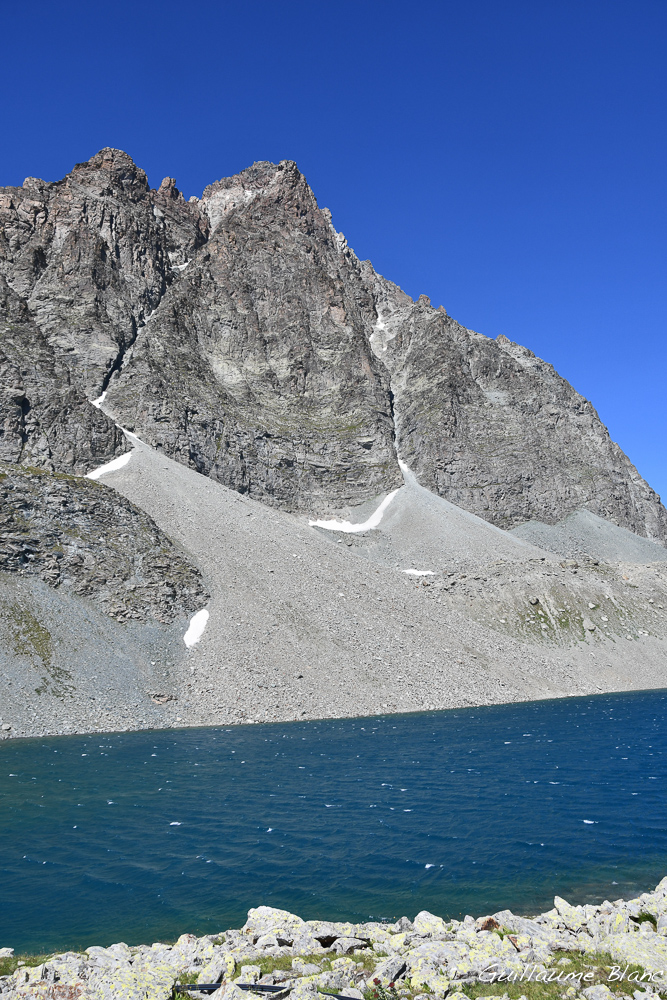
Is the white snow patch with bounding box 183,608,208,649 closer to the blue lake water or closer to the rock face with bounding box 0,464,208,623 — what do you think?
the rock face with bounding box 0,464,208,623

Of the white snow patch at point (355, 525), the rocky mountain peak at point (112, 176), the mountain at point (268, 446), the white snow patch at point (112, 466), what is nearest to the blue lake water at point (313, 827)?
the mountain at point (268, 446)

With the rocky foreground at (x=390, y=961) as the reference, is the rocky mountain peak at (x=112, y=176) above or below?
above

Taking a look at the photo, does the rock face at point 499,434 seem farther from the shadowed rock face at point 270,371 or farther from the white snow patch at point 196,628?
the white snow patch at point 196,628

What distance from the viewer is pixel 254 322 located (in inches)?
5369

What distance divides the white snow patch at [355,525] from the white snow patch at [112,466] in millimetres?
32860

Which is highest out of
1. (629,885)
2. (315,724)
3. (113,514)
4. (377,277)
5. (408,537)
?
(377,277)

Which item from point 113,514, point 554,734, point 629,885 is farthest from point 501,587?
point 629,885

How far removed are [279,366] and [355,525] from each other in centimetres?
4240

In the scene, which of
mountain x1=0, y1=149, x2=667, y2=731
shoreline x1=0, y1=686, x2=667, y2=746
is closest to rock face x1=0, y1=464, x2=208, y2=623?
mountain x1=0, y1=149, x2=667, y2=731

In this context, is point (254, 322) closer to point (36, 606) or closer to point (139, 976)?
point (36, 606)

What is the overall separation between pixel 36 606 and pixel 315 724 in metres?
26.0

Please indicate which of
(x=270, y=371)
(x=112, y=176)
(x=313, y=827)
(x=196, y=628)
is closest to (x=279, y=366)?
(x=270, y=371)

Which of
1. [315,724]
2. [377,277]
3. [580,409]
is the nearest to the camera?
[315,724]

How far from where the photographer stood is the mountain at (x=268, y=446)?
62.0m
